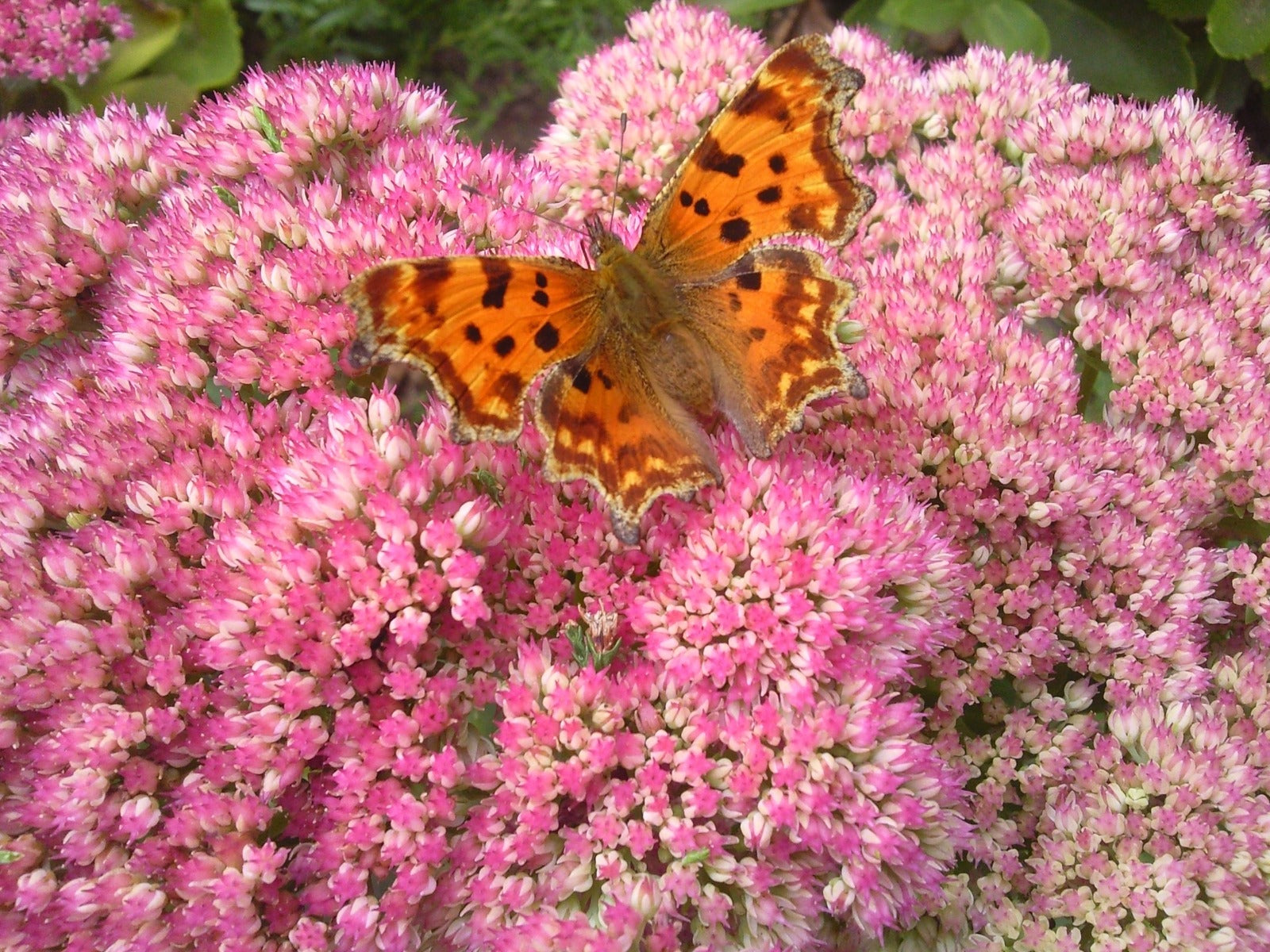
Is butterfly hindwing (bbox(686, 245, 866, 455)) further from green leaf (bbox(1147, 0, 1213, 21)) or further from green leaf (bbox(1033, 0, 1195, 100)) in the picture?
green leaf (bbox(1147, 0, 1213, 21))

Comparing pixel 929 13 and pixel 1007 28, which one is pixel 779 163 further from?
pixel 1007 28

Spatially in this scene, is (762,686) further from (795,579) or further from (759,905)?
(759,905)

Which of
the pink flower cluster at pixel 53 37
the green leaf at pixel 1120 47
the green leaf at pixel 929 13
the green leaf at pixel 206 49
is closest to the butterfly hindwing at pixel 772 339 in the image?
the green leaf at pixel 929 13

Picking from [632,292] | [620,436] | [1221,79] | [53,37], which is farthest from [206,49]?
[1221,79]

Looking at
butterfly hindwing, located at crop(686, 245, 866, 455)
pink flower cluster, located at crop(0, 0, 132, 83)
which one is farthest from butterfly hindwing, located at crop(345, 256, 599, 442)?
pink flower cluster, located at crop(0, 0, 132, 83)

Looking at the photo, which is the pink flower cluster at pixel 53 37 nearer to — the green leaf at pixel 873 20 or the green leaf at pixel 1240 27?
the green leaf at pixel 873 20

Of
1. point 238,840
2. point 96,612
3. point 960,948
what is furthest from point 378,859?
point 960,948
